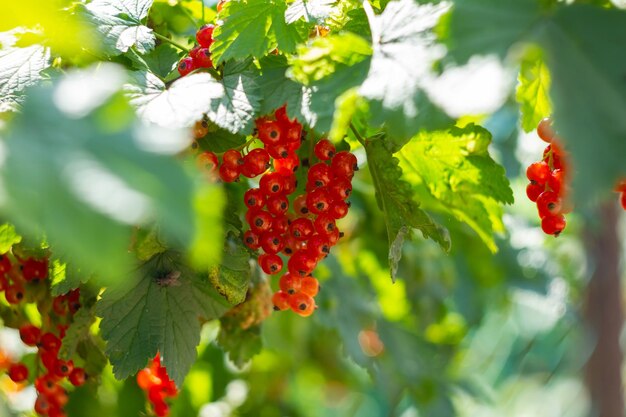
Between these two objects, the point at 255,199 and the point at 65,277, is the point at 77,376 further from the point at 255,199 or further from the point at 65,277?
the point at 255,199

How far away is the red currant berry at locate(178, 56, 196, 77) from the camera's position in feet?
2.94

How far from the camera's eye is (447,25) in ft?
2.23

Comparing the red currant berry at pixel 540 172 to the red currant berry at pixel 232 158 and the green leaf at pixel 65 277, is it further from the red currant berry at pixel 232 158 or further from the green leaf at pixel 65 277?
the green leaf at pixel 65 277

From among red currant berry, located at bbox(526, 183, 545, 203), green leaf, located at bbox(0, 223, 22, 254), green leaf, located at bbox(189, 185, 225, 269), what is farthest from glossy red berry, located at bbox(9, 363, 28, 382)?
green leaf, located at bbox(189, 185, 225, 269)

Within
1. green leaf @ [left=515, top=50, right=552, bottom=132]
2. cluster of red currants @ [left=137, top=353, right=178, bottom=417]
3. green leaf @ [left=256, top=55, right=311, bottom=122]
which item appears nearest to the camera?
green leaf @ [left=256, top=55, right=311, bottom=122]

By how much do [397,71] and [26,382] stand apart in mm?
1000

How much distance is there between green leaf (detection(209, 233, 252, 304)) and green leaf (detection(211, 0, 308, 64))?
202 millimetres

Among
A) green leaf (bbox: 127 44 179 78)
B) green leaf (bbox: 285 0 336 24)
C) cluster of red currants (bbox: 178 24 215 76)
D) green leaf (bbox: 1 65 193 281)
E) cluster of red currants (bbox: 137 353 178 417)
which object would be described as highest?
green leaf (bbox: 1 65 193 281)

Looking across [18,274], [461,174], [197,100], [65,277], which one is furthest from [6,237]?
[461,174]

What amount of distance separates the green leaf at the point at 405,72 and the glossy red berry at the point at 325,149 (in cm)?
19

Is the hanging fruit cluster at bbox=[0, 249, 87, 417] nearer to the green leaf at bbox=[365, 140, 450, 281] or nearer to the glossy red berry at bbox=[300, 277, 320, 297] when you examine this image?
the glossy red berry at bbox=[300, 277, 320, 297]

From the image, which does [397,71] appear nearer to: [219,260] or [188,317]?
[219,260]

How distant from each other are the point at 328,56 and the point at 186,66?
197 millimetres

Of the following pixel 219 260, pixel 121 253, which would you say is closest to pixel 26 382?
pixel 219 260
